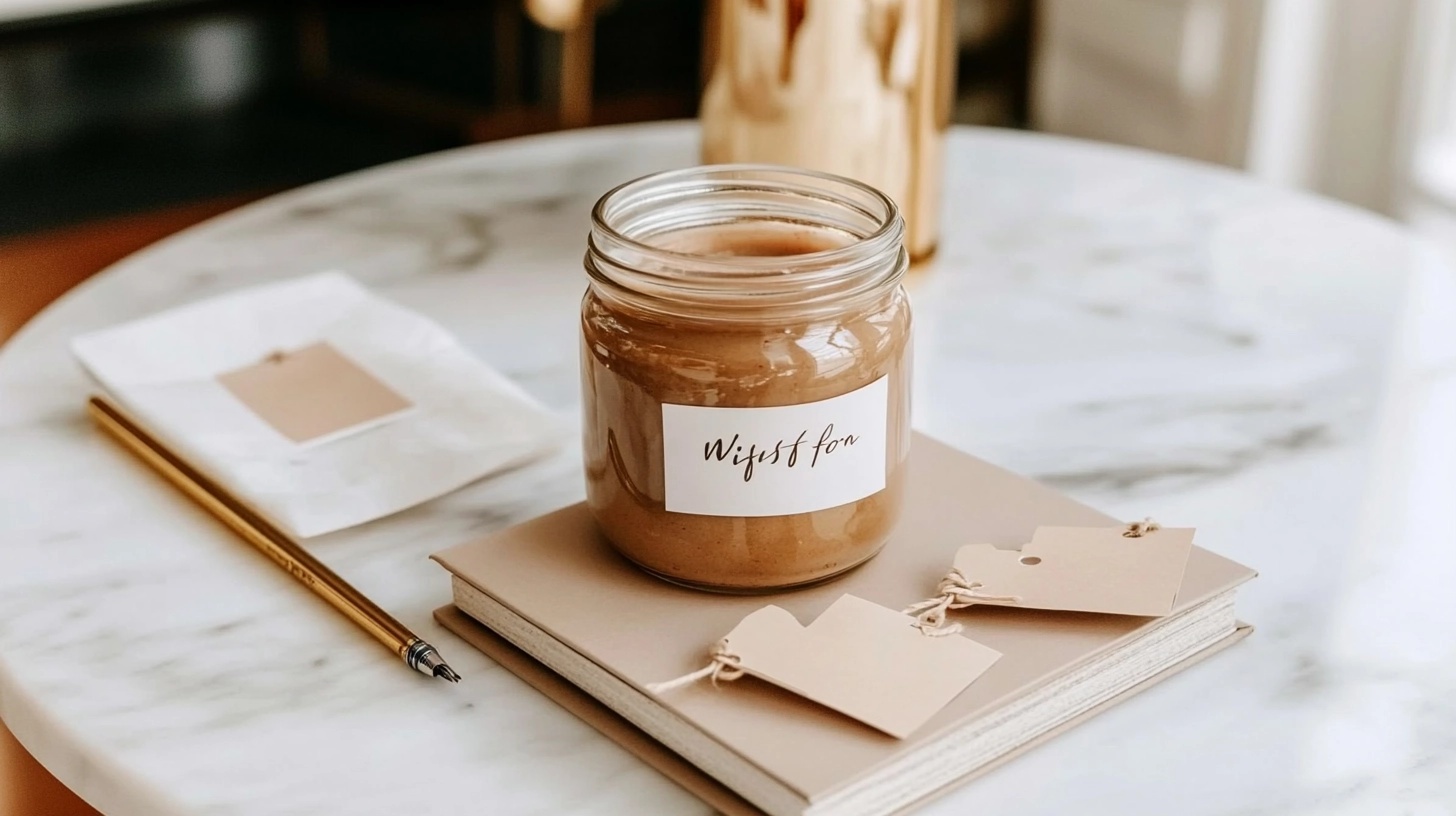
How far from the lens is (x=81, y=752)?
1.80ft

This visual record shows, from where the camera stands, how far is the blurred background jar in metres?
0.89

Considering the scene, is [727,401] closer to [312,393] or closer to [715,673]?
[715,673]

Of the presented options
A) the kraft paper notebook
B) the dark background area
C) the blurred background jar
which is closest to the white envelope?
the kraft paper notebook

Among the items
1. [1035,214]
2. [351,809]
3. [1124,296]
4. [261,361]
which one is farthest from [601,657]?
[1035,214]

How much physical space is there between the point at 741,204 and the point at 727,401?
5.2 inches

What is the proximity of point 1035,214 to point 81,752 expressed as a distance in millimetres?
743

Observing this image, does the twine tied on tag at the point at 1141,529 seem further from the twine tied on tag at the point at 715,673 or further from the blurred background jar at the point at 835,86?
the blurred background jar at the point at 835,86

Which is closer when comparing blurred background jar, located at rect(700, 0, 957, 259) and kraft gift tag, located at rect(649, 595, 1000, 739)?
kraft gift tag, located at rect(649, 595, 1000, 739)

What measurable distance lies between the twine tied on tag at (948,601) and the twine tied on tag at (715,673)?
0.24 feet

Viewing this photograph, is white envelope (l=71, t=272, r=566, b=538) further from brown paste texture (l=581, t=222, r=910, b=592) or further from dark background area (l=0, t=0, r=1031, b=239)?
dark background area (l=0, t=0, r=1031, b=239)

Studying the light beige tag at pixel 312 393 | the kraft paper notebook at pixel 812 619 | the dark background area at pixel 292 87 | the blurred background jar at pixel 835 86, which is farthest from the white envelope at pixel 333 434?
the dark background area at pixel 292 87

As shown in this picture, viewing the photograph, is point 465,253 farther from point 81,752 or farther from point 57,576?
point 81,752

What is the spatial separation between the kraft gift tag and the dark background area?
1839 millimetres

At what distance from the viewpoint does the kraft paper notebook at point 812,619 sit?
0.49 metres
